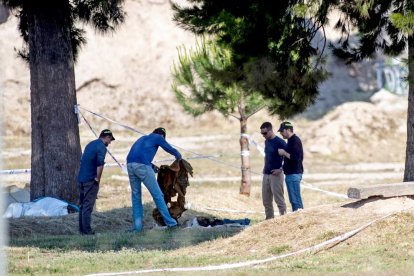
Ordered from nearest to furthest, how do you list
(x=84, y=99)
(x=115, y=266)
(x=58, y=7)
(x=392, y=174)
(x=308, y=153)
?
1. (x=115, y=266)
2. (x=58, y=7)
3. (x=392, y=174)
4. (x=308, y=153)
5. (x=84, y=99)

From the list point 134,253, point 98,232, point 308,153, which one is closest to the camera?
point 134,253

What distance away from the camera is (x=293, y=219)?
44.9ft

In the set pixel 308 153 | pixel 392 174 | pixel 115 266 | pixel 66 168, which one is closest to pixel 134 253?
pixel 115 266

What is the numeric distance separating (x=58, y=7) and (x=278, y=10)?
674 cm

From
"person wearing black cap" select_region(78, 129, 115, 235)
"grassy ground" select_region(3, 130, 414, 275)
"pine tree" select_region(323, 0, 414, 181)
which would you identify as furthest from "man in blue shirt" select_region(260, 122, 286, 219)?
"person wearing black cap" select_region(78, 129, 115, 235)

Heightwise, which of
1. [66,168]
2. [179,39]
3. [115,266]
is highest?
[179,39]

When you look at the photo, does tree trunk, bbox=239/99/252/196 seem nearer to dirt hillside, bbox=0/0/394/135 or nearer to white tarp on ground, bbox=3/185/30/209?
white tarp on ground, bbox=3/185/30/209

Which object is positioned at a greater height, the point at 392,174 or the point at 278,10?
the point at 278,10

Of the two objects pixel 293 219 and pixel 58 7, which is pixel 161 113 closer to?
pixel 58 7

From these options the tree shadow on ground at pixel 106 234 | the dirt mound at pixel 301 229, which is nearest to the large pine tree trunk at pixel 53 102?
the tree shadow on ground at pixel 106 234

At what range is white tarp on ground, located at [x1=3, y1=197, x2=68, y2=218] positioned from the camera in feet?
63.0

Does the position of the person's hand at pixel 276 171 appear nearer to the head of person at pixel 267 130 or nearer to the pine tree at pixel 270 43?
the head of person at pixel 267 130

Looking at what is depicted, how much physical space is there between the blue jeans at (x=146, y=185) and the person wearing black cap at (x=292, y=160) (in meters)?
1.94

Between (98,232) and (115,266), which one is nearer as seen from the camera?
(115,266)
